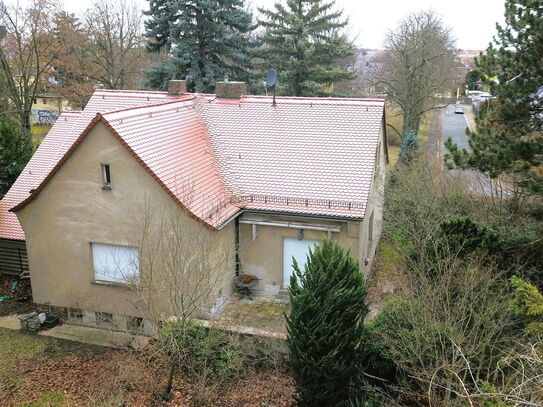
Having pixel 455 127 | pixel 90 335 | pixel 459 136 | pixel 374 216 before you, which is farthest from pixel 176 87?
pixel 455 127

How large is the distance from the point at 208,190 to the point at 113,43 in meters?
32.2

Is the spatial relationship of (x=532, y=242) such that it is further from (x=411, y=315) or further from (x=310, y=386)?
(x=310, y=386)

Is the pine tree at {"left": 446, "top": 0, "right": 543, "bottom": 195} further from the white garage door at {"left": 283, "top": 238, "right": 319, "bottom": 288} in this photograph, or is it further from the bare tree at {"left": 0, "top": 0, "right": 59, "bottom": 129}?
the bare tree at {"left": 0, "top": 0, "right": 59, "bottom": 129}

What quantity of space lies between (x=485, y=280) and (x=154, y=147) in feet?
37.6

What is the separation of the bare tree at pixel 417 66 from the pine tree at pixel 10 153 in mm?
27533

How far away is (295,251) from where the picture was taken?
1764 centimetres

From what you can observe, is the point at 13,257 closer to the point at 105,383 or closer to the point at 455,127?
the point at 105,383

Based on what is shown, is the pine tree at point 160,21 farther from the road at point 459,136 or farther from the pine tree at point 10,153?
the road at point 459,136

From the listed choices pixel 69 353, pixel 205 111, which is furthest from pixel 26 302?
pixel 205 111

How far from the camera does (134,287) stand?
48.6 feet

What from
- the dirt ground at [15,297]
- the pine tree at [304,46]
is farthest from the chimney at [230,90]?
the pine tree at [304,46]

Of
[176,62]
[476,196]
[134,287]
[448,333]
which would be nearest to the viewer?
[448,333]

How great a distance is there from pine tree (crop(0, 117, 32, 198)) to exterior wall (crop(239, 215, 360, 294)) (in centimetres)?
1326

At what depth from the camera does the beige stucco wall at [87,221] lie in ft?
52.5
